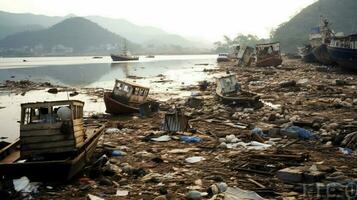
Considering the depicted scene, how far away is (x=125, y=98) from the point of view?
21.2 m

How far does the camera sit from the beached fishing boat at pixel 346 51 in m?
30.9

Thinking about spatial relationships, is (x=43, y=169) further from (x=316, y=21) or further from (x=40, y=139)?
(x=316, y=21)

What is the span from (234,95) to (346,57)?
1692 centimetres

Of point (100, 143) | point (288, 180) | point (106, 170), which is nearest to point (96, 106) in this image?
point (100, 143)

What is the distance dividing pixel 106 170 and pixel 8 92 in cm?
3004

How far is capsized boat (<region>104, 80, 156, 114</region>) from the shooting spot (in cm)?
2050

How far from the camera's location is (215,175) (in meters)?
8.80

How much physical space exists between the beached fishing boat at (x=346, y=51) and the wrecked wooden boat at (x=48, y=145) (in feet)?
92.1

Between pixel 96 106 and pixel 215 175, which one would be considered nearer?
pixel 215 175

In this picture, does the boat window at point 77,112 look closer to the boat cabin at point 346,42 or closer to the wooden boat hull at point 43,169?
the wooden boat hull at point 43,169

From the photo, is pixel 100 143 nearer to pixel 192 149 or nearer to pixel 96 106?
pixel 192 149

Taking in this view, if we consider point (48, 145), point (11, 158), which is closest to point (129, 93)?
point (11, 158)

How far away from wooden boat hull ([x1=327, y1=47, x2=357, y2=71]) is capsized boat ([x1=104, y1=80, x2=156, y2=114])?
19.6 metres

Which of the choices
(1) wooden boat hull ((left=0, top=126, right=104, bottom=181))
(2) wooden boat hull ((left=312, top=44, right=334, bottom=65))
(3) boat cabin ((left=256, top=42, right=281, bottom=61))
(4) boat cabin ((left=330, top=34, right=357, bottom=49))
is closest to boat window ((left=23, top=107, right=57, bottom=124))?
(1) wooden boat hull ((left=0, top=126, right=104, bottom=181))
